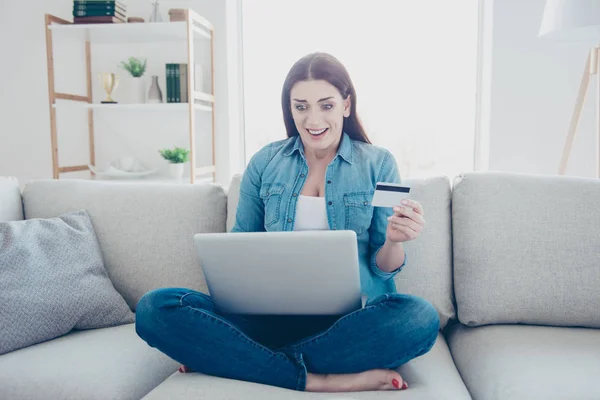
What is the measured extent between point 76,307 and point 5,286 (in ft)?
0.59

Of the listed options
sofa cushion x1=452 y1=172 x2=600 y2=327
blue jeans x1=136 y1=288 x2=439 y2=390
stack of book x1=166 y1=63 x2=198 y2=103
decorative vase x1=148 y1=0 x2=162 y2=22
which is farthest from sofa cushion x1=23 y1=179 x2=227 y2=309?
decorative vase x1=148 y1=0 x2=162 y2=22

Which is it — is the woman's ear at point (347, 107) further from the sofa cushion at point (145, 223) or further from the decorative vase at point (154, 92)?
the decorative vase at point (154, 92)

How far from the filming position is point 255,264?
3.64ft

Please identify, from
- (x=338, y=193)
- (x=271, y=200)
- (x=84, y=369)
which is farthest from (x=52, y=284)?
(x=338, y=193)

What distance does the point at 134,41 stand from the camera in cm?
305

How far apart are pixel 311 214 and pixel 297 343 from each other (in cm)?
40

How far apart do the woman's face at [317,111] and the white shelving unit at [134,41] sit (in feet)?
4.27

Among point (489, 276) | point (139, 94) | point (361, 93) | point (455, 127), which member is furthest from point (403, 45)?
point (489, 276)

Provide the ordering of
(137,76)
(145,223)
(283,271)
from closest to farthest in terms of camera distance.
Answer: (283,271)
(145,223)
(137,76)

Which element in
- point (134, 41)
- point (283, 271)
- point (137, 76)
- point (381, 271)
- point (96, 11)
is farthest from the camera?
point (134, 41)

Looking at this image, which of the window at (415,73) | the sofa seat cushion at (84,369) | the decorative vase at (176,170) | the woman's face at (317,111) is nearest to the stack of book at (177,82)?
the decorative vase at (176,170)

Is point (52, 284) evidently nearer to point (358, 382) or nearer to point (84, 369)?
point (84, 369)

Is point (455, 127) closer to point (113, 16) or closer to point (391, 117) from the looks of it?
point (391, 117)

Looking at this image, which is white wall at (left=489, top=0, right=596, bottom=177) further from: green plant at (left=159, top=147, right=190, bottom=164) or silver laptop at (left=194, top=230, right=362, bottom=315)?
silver laptop at (left=194, top=230, right=362, bottom=315)
